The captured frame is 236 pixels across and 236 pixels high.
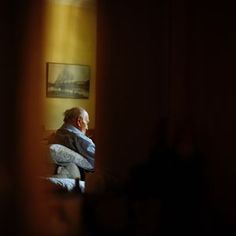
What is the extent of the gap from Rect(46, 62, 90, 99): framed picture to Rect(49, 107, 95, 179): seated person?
0.18ft

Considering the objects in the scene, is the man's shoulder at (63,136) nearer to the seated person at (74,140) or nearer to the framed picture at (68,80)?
the seated person at (74,140)

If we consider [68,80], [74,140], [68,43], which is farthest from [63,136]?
[68,43]

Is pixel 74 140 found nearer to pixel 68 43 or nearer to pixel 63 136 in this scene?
pixel 63 136

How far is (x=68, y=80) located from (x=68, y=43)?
177 millimetres

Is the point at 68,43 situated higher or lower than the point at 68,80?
higher

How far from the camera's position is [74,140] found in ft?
4.63

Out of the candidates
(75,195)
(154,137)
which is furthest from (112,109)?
(75,195)

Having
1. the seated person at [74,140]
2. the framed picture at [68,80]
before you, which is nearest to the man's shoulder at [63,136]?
the seated person at [74,140]

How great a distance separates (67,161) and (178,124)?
14.0 inches

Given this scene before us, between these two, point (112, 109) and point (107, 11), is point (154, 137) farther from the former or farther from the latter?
point (107, 11)

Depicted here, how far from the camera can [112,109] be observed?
4.21 feet

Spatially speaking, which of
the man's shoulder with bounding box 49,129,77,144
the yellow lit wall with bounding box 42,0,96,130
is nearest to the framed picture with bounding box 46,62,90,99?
the yellow lit wall with bounding box 42,0,96,130

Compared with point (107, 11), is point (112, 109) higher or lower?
lower

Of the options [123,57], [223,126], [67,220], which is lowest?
[67,220]
